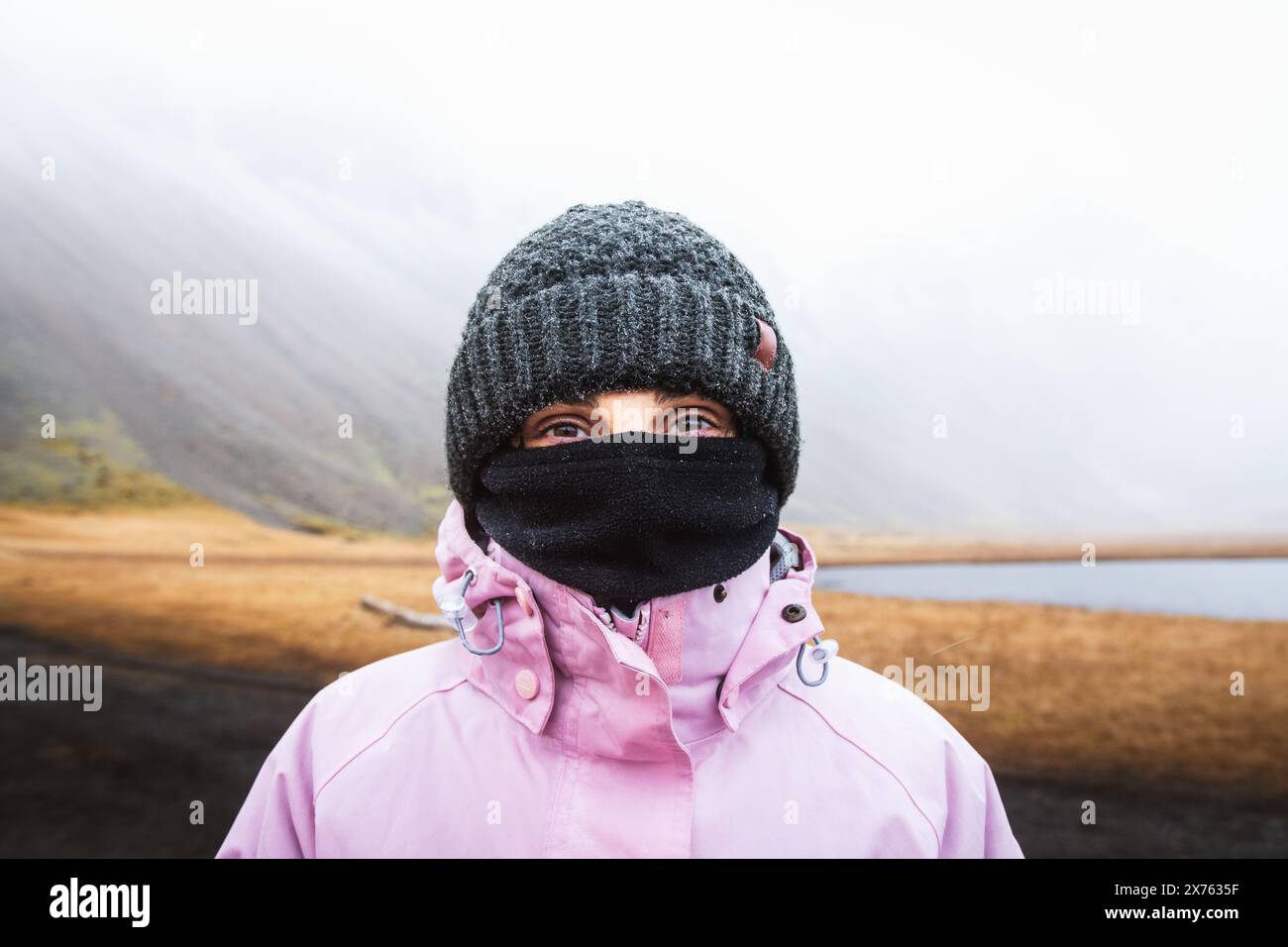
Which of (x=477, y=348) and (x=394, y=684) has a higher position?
(x=477, y=348)

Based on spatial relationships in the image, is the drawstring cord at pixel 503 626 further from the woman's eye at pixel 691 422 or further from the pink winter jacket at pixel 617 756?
the woman's eye at pixel 691 422

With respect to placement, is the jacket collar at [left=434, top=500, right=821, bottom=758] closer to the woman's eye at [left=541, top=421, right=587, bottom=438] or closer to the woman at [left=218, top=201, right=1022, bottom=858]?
the woman at [left=218, top=201, right=1022, bottom=858]

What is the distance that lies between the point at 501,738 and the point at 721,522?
48 cm

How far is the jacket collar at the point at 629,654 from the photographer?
3.43 feet

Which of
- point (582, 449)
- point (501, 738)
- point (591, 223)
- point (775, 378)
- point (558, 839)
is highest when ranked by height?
point (591, 223)

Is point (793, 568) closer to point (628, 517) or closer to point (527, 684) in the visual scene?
point (628, 517)

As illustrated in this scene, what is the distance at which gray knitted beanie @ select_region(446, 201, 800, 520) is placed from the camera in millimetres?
1146

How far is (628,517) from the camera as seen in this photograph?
115 centimetres

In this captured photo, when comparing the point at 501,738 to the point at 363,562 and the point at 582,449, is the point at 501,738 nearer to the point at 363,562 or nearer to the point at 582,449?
the point at 582,449

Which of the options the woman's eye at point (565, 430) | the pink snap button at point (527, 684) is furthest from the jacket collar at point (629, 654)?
the woman's eye at point (565, 430)

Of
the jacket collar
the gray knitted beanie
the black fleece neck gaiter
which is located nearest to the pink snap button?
the jacket collar

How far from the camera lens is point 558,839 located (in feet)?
3.40

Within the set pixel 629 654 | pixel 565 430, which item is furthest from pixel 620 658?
pixel 565 430

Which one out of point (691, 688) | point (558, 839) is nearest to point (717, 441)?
point (691, 688)
